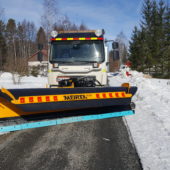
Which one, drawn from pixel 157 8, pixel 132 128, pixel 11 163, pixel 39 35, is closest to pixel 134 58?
pixel 157 8

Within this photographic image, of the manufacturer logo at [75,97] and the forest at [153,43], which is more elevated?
the forest at [153,43]

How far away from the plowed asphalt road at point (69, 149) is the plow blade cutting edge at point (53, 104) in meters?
0.32

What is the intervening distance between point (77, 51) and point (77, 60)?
0.32 m

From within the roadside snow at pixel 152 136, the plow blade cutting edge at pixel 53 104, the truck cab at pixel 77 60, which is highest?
the truck cab at pixel 77 60

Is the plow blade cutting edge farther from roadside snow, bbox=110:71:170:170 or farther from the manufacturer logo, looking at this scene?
roadside snow, bbox=110:71:170:170

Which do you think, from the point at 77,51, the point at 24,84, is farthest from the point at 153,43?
the point at 77,51

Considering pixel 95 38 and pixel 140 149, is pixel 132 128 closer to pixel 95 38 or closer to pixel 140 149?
pixel 140 149

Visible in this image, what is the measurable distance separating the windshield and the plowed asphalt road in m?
2.17

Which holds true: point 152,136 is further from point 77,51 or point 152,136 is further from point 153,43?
point 153,43

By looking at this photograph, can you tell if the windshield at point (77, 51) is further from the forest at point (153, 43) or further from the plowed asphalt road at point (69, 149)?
the forest at point (153, 43)

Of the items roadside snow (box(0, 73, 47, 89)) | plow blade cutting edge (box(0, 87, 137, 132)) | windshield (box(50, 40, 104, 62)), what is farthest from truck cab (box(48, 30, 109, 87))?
roadside snow (box(0, 73, 47, 89))

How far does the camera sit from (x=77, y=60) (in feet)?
17.8

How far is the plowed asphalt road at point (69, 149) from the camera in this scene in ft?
8.24

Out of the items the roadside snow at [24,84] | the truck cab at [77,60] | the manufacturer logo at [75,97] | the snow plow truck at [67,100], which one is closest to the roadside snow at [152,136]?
the snow plow truck at [67,100]
